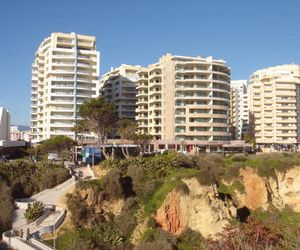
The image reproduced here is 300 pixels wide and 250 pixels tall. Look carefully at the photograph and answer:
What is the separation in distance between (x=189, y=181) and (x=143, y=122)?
211 feet

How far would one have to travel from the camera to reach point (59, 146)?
238ft

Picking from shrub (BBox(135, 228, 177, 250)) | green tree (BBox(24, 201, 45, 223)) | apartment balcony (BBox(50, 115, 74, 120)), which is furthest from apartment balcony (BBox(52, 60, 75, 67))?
shrub (BBox(135, 228, 177, 250))

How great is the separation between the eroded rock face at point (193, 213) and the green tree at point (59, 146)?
106ft

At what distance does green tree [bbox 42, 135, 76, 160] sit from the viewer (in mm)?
71812

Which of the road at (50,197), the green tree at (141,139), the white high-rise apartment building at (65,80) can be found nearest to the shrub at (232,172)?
the green tree at (141,139)

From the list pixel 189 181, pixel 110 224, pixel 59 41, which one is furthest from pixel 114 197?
pixel 59 41

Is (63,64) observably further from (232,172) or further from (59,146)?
(232,172)

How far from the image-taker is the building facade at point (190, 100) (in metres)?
96.2

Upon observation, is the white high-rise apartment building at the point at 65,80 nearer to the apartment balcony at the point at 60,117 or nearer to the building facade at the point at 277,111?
the apartment balcony at the point at 60,117

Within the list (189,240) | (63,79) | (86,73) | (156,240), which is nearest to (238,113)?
(86,73)

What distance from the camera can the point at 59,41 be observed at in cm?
10625

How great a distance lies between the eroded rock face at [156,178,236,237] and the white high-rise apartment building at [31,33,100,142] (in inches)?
2263

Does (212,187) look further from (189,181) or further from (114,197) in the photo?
(114,197)

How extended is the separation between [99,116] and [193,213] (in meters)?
31.3
